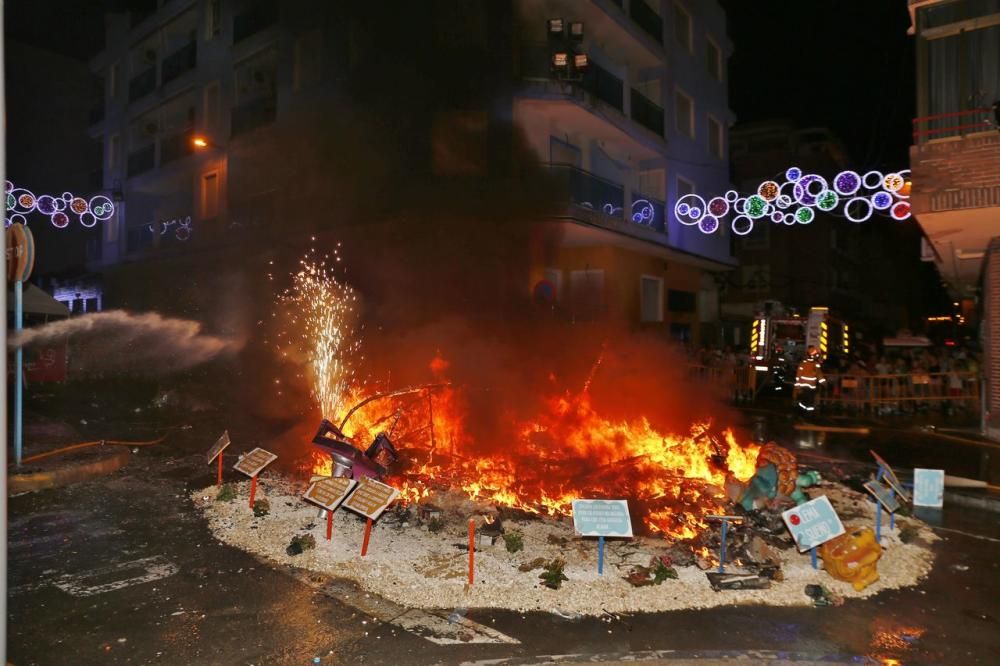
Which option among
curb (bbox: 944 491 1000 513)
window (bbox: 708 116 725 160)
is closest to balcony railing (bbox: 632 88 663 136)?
window (bbox: 708 116 725 160)

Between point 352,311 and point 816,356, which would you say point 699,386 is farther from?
point 352,311

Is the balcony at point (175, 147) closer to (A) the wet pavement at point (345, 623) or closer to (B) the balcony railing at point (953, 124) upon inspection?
(A) the wet pavement at point (345, 623)

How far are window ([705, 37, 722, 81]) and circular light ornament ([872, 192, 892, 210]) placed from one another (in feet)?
45.5

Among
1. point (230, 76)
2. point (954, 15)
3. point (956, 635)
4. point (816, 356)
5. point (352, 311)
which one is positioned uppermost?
point (230, 76)

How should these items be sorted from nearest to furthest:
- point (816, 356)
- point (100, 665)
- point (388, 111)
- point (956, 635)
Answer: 1. point (100, 665)
2. point (956, 635)
3. point (388, 111)
4. point (816, 356)

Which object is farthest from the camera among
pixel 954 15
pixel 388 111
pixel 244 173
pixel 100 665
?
pixel 244 173

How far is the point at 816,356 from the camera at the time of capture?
53.6 feet

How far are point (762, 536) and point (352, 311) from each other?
11.6m

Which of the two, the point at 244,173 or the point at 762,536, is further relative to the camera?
the point at 244,173

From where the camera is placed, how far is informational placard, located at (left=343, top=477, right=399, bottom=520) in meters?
5.60

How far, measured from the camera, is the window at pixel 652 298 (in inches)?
779

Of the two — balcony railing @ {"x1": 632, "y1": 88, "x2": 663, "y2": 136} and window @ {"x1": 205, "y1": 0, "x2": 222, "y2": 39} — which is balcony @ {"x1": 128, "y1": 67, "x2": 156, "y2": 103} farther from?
balcony railing @ {"x1": 632, "y1": 88, "x2": 663, "y2": 136}

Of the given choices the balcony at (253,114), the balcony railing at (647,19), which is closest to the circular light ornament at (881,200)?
the balcony railing at (647,19)

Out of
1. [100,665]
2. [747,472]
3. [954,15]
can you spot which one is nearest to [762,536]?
[747,472]
